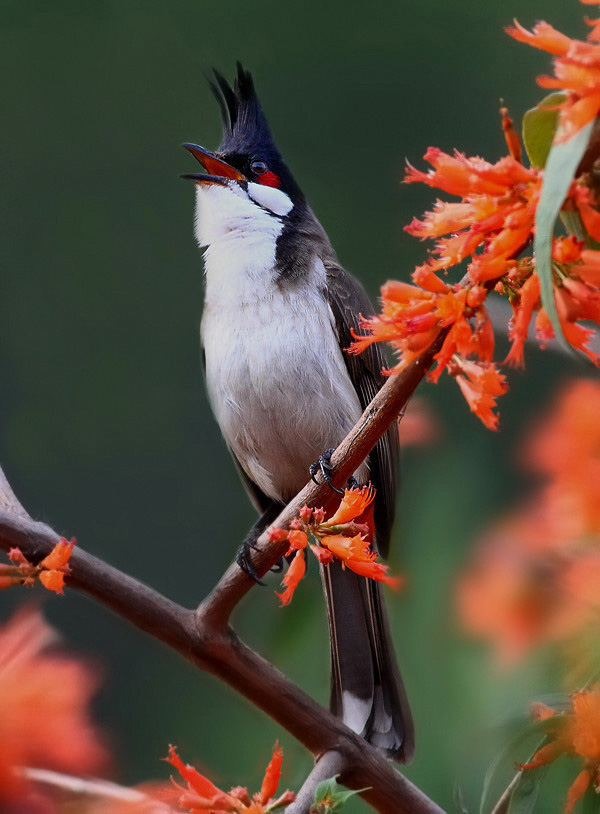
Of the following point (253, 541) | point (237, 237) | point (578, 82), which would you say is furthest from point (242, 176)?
point (578, 82)

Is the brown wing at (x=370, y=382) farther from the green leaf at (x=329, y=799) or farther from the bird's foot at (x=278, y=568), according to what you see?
the green leaf at (x=329, y=799)

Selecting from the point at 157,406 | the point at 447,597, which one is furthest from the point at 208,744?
the point at 157,406

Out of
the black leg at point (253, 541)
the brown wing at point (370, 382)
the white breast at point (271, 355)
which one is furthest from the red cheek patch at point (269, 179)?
the black leg at point (253, 541)

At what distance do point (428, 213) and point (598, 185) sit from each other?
0.38 ft

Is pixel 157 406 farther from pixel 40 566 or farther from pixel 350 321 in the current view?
pixel 40 566

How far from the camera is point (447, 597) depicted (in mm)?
1005

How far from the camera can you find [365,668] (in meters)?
1.14

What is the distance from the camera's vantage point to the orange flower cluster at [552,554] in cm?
56

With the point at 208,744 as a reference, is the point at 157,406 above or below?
above

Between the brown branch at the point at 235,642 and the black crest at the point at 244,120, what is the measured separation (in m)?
0.89

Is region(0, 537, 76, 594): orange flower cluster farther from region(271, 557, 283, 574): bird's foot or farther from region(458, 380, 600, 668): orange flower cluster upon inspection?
region(271, 557, 283, 574): bird's foot

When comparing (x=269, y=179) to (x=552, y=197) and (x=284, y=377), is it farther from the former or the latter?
(x=552, y=197)

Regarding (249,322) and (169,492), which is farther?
(169,492)

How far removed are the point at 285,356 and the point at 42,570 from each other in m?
0.72
